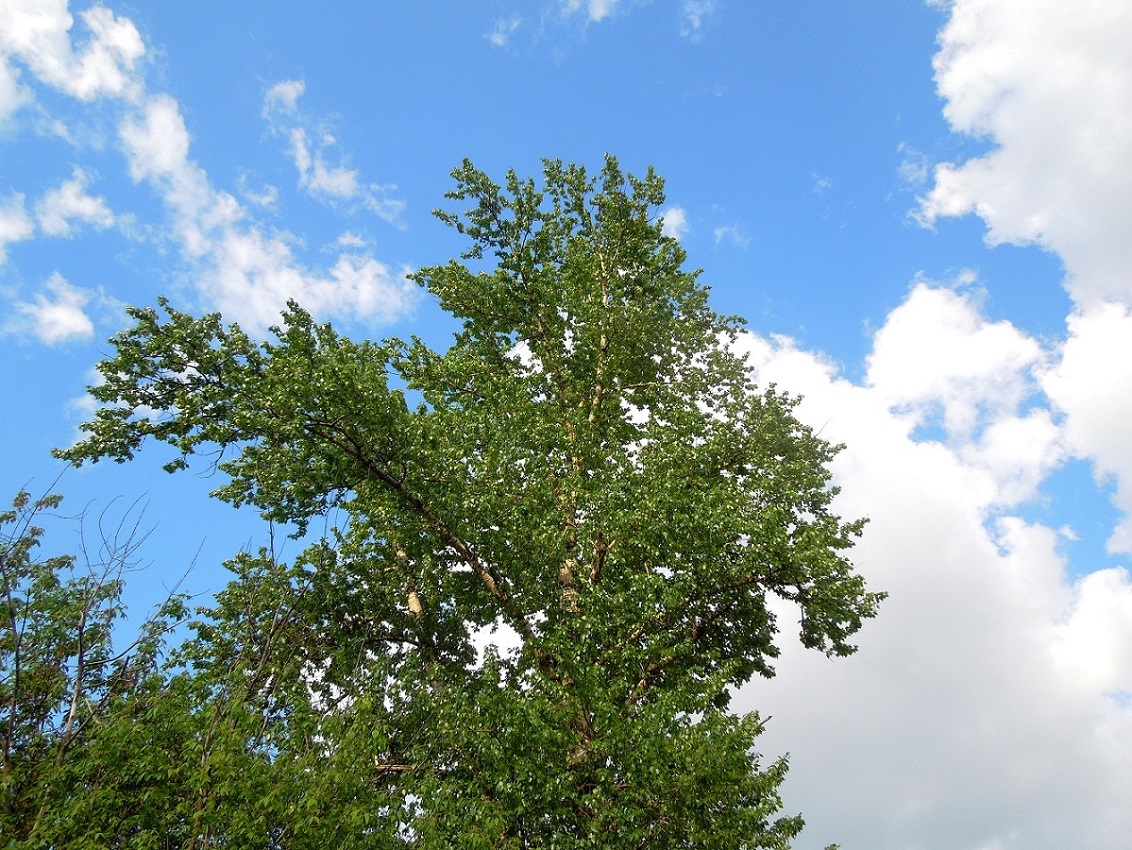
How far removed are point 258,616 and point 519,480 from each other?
5.85 meters

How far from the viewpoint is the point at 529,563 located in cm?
1409

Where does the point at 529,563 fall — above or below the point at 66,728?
above

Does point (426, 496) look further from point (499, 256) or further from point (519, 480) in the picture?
point (499, 256)

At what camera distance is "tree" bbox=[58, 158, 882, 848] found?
10570 mm

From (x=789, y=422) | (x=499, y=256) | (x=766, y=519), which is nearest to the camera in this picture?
(x=766, y=519)

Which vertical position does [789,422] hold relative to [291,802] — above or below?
above

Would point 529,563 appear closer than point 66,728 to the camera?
No

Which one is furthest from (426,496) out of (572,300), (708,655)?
(572,300)

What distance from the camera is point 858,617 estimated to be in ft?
47.3

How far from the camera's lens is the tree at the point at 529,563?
10570 millimetres

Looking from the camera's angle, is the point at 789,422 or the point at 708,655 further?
the point at 789,422

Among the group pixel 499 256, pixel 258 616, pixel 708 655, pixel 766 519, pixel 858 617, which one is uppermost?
pixel 499 256

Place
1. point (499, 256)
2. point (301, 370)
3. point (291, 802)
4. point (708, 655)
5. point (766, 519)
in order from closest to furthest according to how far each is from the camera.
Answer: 1. point (291, 802)
2. point (301, 370)
3. point (766, 519)
4. point (708, 655)
5. point (499, 256)

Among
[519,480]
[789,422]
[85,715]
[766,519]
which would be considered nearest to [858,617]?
[766,519]
